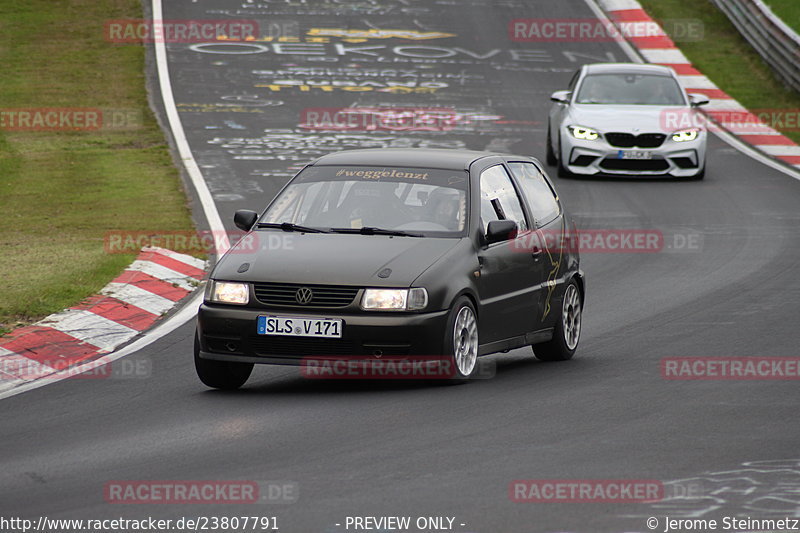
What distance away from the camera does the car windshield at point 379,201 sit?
1034cm

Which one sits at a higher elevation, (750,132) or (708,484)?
(708,484)

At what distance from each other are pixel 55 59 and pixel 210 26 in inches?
188

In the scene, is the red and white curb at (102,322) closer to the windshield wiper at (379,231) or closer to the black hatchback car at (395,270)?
the black hatchback car at (395,270)

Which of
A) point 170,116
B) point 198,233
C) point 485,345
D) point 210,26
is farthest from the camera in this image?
point 210,26

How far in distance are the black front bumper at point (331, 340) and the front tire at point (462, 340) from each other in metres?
0.09

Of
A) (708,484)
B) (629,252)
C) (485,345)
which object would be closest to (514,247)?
(485,345)

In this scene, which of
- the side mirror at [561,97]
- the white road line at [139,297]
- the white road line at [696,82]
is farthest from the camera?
the white road line at [696,82]

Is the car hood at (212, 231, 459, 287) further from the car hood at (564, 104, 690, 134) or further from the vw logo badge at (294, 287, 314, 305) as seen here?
the car hood at (564, 104, 690, 134)

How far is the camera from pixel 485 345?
10.3 metres

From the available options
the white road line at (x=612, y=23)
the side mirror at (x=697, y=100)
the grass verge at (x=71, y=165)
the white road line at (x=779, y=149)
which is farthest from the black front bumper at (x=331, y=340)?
the white road line at (x=612, y=23)

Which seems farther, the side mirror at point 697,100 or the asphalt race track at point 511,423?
the side mirror at point 697,100

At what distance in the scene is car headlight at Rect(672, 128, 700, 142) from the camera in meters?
22.8

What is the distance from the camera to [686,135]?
75.2 feet

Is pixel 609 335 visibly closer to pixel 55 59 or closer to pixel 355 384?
pixel 355 384
